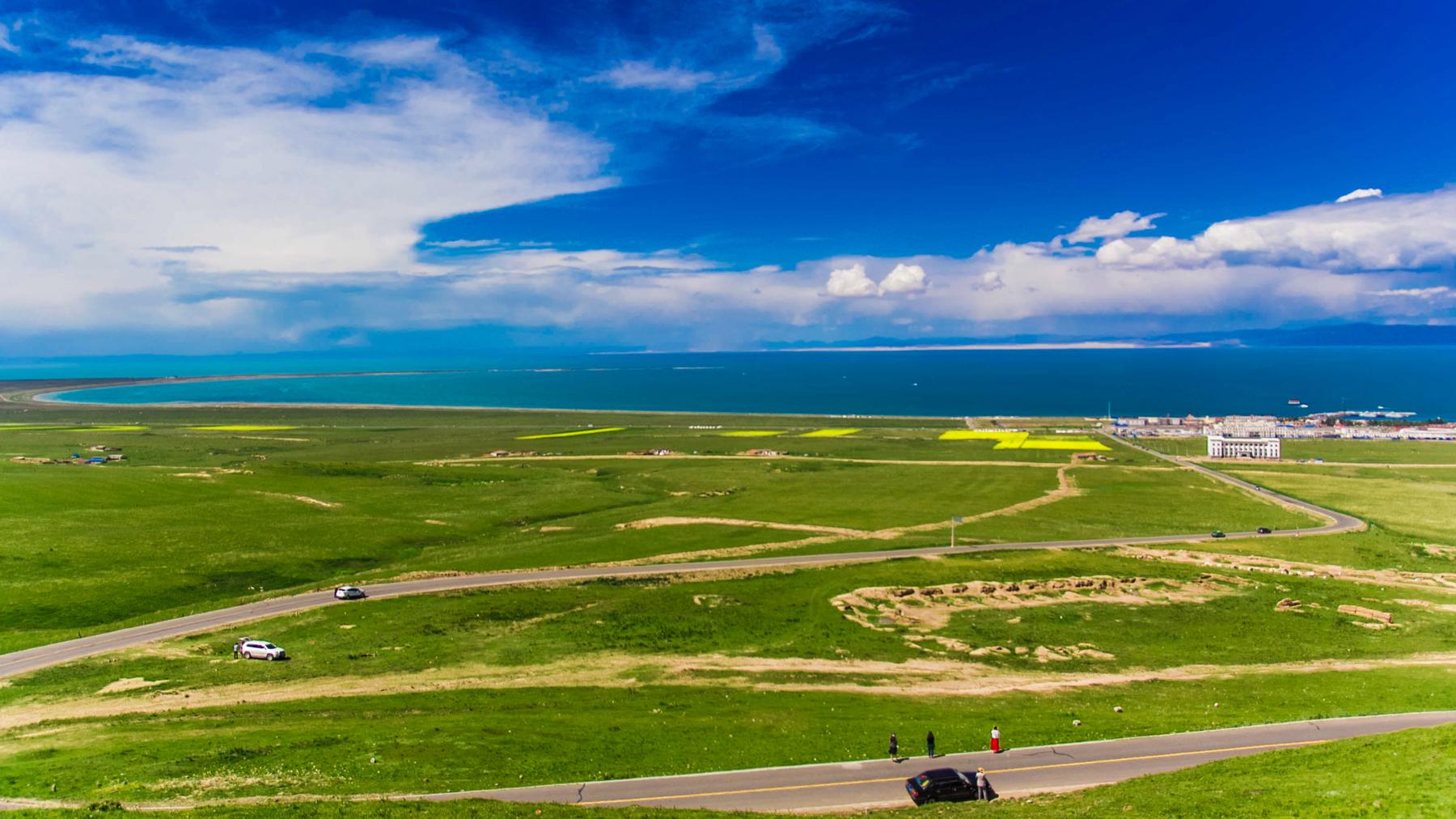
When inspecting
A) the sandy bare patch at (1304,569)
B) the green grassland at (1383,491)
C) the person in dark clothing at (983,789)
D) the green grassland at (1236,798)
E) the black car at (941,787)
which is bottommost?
the sandy bare patch at (1304,569)

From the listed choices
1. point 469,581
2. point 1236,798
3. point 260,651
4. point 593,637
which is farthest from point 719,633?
point 1236,798

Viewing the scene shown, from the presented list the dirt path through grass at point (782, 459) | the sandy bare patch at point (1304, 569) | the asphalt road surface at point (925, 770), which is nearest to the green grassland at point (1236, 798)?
the asphalt road surface at point (925, 770)

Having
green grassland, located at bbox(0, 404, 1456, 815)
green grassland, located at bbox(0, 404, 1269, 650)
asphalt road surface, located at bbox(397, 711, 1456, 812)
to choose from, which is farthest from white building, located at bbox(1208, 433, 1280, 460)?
asphalt road surface, located at bbox(397, 711, 1456, 812)

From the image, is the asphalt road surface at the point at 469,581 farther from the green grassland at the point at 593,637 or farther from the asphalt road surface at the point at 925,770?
the asphalt road surface at the point at 925,770

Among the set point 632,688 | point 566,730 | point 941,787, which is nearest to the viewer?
point 941,787

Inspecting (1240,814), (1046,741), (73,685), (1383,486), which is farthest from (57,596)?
(1383,486)

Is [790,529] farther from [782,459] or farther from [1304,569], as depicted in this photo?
[782,459]
